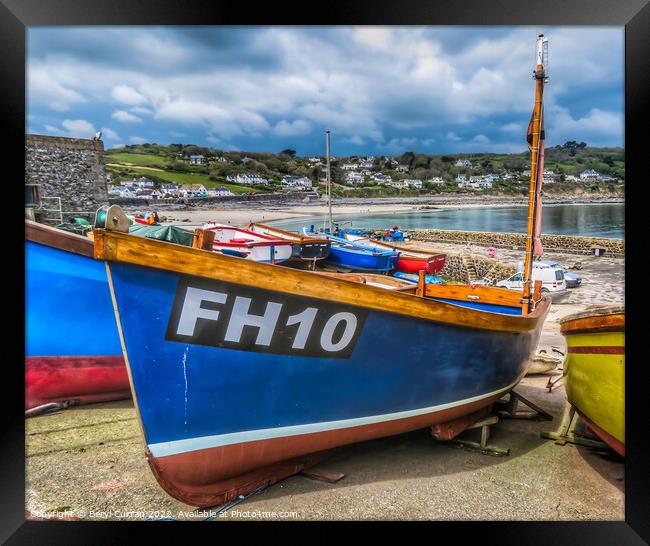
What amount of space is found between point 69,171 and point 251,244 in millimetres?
4800

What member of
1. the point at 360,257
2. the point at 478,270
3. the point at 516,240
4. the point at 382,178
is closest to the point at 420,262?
the point at 360,257

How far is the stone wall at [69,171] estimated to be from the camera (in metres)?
9.58

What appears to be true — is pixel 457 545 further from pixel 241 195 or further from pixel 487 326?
pixel 241 195

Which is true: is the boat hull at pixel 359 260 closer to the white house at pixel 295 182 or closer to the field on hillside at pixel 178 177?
the white house at pixel 295 182

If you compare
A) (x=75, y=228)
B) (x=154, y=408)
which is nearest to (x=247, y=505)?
(x=154, y=408)

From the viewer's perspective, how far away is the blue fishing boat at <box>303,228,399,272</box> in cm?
971

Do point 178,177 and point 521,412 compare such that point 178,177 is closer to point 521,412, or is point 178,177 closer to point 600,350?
point 521,412

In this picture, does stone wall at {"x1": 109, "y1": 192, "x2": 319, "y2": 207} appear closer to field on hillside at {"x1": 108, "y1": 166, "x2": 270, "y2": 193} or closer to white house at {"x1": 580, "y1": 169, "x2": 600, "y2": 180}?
field on hillside at {"x1": 108, "y1": 166, "x2": 270, "y2": 193}

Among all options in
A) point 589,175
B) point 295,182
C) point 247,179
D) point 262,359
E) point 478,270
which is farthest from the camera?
point 295,182

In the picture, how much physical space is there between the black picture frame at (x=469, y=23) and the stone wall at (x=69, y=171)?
6986 mm

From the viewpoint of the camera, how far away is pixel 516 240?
16.7 m

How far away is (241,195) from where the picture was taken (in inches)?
631

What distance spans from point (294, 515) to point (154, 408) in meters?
1.26

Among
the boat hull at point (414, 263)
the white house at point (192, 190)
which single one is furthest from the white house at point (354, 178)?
the boat hull at point (414, 263)
